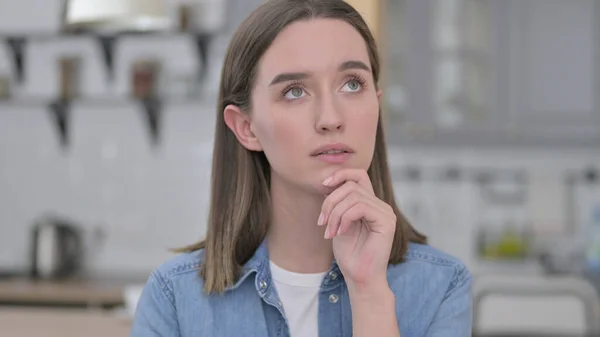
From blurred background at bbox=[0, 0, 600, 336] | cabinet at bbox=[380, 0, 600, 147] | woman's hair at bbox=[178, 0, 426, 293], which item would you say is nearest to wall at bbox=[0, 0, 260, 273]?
blurred background at bbox=[0, 0, 600, 336]

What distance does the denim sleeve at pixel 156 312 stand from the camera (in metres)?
1.33

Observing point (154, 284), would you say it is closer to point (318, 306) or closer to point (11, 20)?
point (318, 306)

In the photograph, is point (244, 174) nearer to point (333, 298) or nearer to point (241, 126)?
point (241, 126)

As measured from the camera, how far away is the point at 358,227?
51.1 inches

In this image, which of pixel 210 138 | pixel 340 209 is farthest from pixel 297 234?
pixel 210 138

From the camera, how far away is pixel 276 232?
4.59 feet

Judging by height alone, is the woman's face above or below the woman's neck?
above

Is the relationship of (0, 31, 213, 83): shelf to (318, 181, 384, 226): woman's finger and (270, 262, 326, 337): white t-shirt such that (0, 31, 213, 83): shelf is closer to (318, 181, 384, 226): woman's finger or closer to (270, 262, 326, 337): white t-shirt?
(270, 262, 326, 337): white t-shirt

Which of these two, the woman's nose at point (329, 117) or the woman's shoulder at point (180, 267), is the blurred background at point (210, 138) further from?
the woman's nose at point (329, 117)

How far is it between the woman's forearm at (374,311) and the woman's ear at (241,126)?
254mm

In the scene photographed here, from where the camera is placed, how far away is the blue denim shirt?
4.38 ft

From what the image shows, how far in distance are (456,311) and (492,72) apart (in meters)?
3.36

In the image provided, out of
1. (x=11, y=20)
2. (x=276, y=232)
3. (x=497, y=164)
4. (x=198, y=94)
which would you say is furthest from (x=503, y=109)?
(x=276, y=232)

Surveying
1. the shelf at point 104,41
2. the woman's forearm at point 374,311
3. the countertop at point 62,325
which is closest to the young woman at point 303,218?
the woman's forearm at point 374,311
